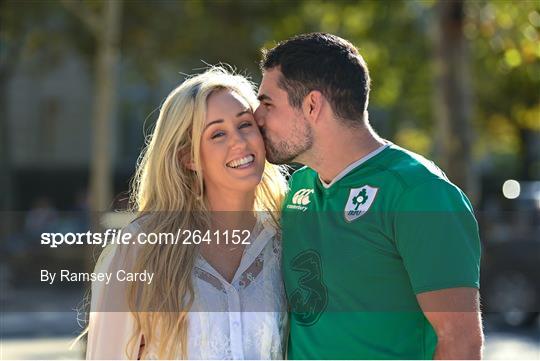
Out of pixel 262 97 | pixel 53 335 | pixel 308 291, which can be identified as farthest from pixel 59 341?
pixel 308 291

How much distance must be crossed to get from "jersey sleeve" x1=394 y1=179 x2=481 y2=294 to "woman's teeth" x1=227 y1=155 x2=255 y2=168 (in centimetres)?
72

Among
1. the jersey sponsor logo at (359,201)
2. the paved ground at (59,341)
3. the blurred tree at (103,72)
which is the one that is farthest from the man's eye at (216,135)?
the blurred tree at (103,72)

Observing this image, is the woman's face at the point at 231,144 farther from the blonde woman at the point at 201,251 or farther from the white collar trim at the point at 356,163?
the white collar trim at the point at 356,163

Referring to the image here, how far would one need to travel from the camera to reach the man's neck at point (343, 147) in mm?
3545

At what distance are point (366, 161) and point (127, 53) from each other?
18025mm

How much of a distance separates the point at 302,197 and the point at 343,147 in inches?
12.6

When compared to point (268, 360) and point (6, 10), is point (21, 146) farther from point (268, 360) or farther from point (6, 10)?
point (268, 360)

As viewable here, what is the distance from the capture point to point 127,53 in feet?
69.2

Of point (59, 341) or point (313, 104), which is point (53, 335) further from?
point (313, 104)

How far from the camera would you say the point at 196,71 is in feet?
65.1

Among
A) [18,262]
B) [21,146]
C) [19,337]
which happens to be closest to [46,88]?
[21,146]

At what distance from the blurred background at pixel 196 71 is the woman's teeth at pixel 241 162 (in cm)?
90

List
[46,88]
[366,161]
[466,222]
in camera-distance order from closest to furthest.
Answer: [466,222] → [366,161] → [46,88]

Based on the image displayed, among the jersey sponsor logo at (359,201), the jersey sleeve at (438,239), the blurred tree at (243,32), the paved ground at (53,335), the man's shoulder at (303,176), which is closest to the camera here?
the jersey sleeve at (438,239)
